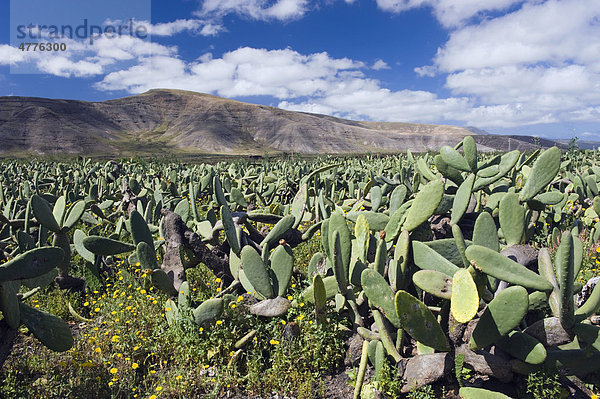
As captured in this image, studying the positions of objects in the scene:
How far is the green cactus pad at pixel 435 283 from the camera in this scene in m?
2.11

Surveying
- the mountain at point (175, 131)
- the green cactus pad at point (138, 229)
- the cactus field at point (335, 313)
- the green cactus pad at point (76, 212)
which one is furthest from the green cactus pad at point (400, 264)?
the mountain at point (175, 131)

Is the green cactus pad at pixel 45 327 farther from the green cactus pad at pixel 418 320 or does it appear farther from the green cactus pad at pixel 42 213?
the green cactus pad at pixel 418 320

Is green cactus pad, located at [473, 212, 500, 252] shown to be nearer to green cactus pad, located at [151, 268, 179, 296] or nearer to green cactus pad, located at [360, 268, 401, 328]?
green cactus pad, located at [360, 268, 401, 328]

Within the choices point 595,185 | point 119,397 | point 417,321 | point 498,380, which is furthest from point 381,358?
point 595,185

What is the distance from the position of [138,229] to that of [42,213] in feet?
2.39

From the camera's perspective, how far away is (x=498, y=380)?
7.29ft

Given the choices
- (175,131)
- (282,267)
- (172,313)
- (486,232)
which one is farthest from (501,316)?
(175,131)

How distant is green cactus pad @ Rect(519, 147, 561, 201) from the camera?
3131 millimetres

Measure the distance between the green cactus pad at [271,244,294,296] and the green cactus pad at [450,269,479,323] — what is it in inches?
51.0

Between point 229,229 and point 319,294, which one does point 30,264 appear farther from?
point 319,294

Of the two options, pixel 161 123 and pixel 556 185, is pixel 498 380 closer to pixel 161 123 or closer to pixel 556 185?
pixel 556 185

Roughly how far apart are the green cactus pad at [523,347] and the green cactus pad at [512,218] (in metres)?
0.76

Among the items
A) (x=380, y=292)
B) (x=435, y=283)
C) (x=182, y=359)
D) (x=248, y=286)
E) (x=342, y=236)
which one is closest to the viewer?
(x=435, y=283)

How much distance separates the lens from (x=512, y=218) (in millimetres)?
2637
